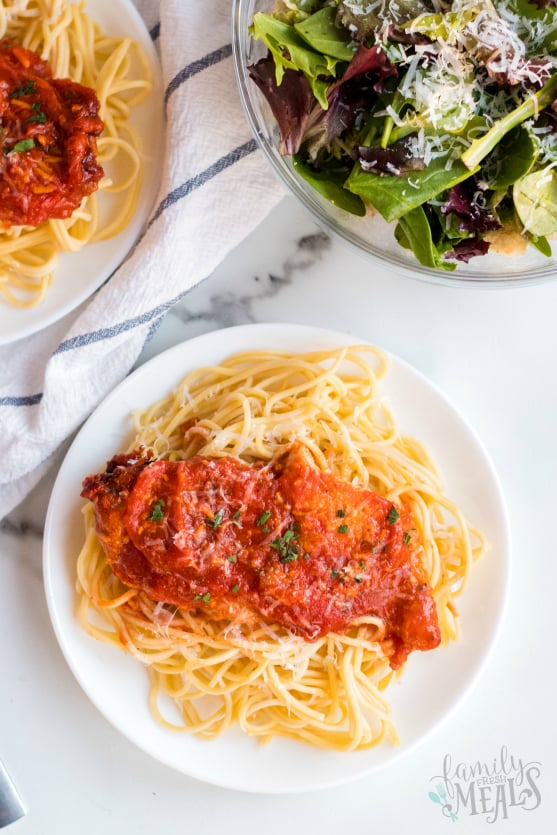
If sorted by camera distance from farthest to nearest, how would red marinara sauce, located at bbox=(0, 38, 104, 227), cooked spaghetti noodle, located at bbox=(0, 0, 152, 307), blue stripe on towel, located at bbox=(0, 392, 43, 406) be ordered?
blue stripe on towel, located at bbox=(0, 392, 43, 406) → cooked spaghetti noodle, located at bbox=(0, 0, 152, 307) → red marinara sauce, located at bbox=(0, 38, 104, 227)

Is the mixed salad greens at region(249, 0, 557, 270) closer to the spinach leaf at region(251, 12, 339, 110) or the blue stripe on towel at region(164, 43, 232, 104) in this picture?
the spinach leaf at region(251, 12, 339, 110)

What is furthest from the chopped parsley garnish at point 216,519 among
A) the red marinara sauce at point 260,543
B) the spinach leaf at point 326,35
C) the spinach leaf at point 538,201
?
the spinach leaf at point 326,35

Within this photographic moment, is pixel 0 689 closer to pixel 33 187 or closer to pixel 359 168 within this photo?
pixel 33 187

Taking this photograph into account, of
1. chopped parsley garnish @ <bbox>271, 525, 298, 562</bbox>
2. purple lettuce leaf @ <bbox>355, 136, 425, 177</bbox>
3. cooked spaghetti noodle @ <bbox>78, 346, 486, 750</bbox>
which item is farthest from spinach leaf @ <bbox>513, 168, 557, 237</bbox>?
chopped parsley garnish @ <bbox>271, 525, 298, 562</bbox>

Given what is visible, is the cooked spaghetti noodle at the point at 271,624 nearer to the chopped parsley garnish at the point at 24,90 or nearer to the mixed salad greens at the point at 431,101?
the mixed salad greens at the point at 431,101

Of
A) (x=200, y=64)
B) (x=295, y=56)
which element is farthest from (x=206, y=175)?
(x=295, y=56)

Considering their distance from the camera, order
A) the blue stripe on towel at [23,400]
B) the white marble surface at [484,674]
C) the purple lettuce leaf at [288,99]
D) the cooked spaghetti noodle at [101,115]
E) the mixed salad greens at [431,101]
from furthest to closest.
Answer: the white marble surface at [484,674] < the blue stripe on towel at [23,400] < the cooked spaghetti noodle at [101,115] < the purple lettuce leaf at [288,99] < the mixed salad greens at [431,101]

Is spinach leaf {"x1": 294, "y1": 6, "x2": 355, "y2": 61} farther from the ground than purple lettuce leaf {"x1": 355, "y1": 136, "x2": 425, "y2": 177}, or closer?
farther from the ground
